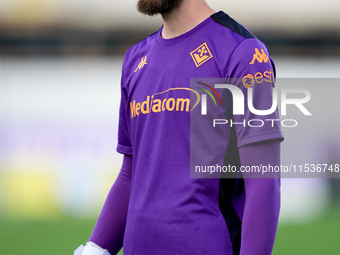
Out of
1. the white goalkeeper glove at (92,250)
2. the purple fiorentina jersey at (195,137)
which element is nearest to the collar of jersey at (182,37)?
the purple fiorentina jersey at (195,137)

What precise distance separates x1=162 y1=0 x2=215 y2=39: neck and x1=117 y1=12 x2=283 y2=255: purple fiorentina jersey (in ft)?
0.09

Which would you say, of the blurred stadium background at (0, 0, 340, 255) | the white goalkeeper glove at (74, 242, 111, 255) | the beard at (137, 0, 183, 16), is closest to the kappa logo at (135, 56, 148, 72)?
the beard at (137, 0, 183, 16)

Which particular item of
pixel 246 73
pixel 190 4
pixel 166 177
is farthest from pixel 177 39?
pixel 166 177

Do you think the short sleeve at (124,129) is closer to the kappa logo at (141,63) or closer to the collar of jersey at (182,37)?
the kappa logo at (141,63)

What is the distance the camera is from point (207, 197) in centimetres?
108

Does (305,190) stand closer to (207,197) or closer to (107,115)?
(107,115)

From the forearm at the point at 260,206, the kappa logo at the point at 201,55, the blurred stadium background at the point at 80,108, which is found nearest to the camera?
the forearm at the point at 260,206

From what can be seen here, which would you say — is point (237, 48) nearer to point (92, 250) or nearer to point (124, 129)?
point (124, 129)

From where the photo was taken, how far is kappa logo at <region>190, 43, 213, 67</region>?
114cm

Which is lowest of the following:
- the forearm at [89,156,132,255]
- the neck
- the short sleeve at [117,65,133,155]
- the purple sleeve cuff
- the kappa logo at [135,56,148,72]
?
the forearm at [89,156,132,255]

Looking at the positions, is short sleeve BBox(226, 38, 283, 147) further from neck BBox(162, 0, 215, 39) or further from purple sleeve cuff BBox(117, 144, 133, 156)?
purple sleeve cuff BBox(117, 144, 133, 156)

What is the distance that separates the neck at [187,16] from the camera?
124cm

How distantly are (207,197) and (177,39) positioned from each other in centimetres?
46

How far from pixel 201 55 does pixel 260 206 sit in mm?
423
